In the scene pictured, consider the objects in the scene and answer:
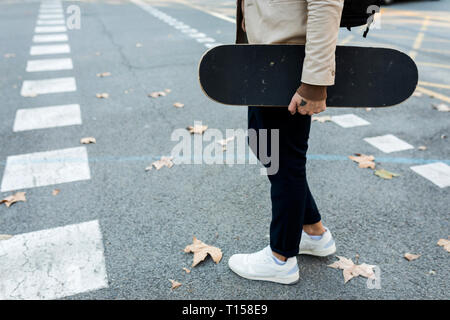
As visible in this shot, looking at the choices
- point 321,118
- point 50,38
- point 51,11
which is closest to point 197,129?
point 321,118

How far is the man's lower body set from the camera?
1.66m

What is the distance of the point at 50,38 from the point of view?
7.99 meters

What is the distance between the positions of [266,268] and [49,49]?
6.75 meters

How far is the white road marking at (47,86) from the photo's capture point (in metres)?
4.94

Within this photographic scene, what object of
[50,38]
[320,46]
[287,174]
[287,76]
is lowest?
[50,38]

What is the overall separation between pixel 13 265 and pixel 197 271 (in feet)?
3.49

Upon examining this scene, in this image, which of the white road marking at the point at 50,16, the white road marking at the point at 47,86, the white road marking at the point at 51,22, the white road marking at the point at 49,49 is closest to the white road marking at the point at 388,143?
the white road marking at the point at 47,86

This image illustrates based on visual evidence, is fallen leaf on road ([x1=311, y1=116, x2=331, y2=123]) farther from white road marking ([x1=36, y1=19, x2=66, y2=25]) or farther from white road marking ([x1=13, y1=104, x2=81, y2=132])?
white road marking ([x1=36, y1=19, x2=66, y2=25])

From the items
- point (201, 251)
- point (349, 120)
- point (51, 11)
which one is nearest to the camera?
point (201, 251)

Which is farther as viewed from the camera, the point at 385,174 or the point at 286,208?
the point at 385,174

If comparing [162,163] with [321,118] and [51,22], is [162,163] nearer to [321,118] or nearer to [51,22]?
[321,118]

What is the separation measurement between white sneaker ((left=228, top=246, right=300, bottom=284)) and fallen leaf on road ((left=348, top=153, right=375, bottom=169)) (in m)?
1.51

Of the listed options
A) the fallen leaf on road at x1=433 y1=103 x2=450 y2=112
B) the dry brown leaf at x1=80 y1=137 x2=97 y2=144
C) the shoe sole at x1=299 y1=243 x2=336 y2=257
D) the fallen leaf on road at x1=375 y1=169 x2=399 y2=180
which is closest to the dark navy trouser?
the shoe sole at x1=299 y1=243 x2=336 y2=257

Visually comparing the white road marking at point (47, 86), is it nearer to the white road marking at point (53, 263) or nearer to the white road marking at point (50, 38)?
the white road marking at point (50, 38)
